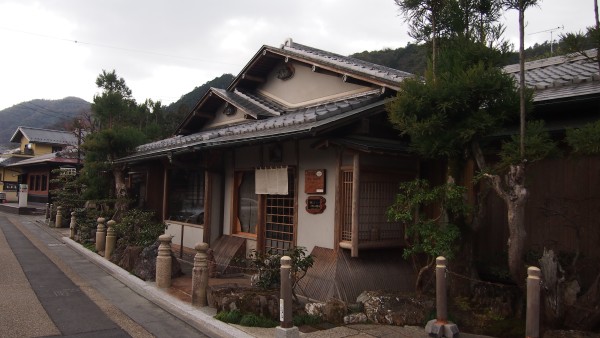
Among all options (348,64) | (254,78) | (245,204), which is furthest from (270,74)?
(245,204)

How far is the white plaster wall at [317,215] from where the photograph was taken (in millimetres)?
8992

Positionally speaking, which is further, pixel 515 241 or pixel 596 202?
pixel 596 202

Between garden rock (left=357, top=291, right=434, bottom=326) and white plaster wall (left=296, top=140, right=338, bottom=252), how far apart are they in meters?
1.69

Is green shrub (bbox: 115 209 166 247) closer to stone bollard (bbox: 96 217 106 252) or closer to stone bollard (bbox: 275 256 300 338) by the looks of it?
stone bollard (bbox: 96 217 106 252)

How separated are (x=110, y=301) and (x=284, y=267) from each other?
15.4 ft

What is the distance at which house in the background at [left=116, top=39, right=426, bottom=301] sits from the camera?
28.0ft

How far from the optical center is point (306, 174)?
9.61 m

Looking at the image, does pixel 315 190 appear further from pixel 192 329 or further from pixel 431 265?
pixel 192 329

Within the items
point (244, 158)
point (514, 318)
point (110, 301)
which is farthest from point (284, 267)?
point (244, 158)

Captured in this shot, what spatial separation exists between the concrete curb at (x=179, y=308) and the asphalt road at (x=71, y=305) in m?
0.11

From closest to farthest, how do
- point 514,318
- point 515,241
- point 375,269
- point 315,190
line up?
point 515,241 < point 514,318 < point 375,269 < point 315,190

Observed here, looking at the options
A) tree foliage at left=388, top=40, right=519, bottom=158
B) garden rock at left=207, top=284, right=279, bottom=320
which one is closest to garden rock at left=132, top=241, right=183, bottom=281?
garden rock at left=207, top=284, right=279, bottom=320

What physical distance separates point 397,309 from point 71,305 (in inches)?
241

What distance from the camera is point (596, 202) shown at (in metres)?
7.30
